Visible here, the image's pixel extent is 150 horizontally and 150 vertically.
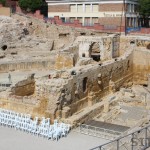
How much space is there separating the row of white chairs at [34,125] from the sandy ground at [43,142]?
0.31m

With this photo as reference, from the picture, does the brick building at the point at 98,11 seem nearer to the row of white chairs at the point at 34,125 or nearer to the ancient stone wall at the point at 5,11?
the ancient stone wall at the point at 5,11

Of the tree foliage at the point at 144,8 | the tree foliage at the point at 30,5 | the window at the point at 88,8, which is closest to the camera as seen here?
the tree foliage at the point at 144,8

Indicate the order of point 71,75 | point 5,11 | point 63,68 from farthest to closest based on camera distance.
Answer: point 5,11 < point 63,68 < point 71,75

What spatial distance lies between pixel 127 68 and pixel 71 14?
66.9 feet

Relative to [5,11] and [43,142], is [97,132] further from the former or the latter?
[5,11]

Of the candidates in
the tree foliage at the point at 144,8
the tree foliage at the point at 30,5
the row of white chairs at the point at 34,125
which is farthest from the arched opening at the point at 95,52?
the row of white chairs at the point at 34,125

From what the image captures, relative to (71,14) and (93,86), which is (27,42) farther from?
(93,86)

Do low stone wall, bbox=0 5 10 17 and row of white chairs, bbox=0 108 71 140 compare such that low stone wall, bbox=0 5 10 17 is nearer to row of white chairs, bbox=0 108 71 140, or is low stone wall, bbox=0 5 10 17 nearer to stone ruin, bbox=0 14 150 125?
stone ruin, bbox=0 14 150 125

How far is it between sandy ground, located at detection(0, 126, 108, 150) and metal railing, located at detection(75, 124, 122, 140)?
304mm

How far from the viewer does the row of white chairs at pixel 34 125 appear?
19.1 m

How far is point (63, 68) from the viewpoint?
31.9 m

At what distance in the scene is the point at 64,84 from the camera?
819 inches

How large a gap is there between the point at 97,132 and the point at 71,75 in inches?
169

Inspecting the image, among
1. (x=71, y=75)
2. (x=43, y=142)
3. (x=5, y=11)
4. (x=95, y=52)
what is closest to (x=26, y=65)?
(x=95, y=52)
